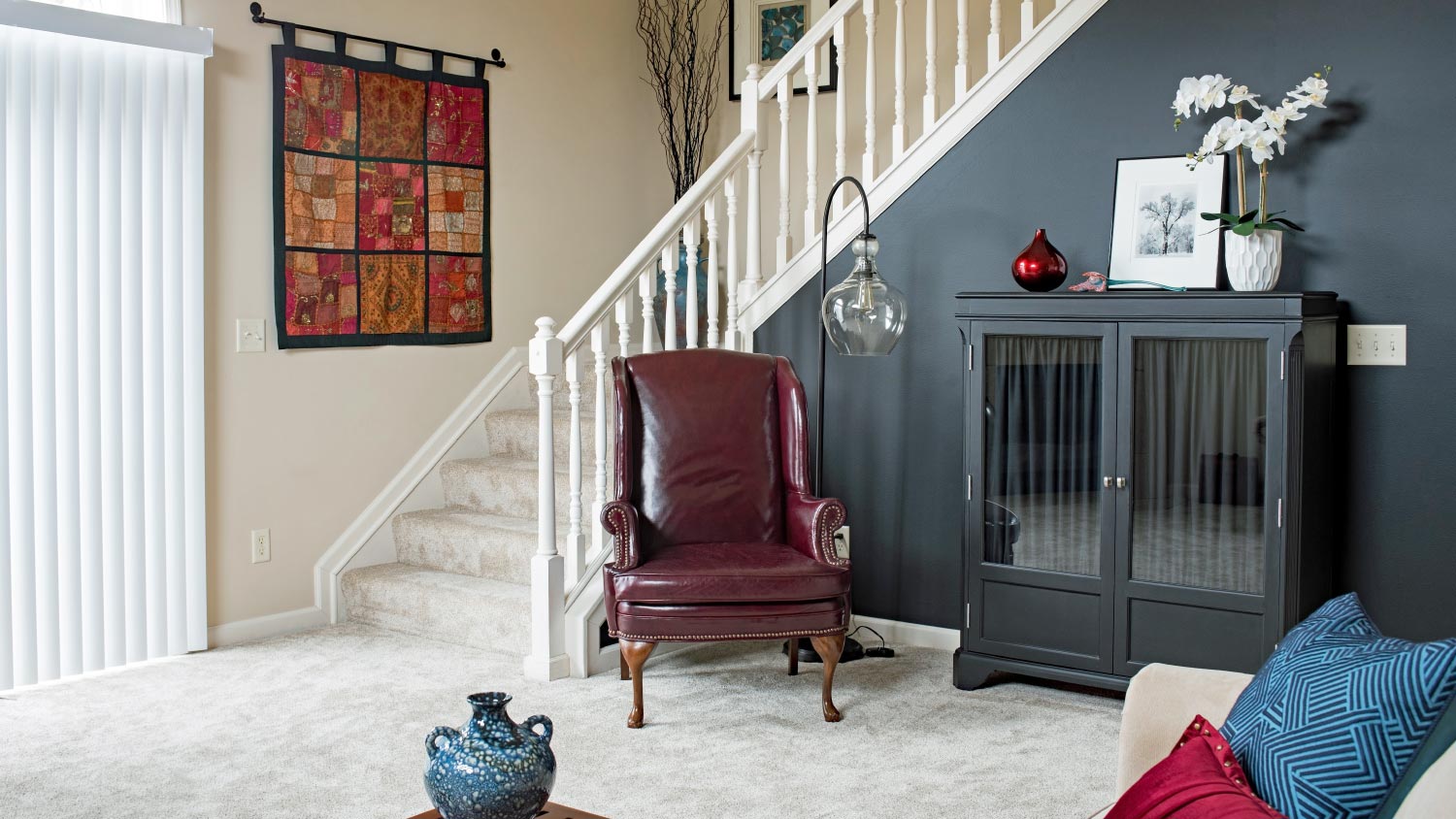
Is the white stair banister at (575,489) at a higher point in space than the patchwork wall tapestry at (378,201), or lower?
lower

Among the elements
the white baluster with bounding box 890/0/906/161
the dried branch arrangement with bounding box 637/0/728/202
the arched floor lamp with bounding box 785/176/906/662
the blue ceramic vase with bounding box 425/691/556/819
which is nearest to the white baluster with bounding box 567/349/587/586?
the arched floor lamp with bounding box 785/176/906/662

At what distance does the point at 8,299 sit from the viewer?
378cm

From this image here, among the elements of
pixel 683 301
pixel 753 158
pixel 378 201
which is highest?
pixel 753 158

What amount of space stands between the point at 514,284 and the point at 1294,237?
3042 millimetres

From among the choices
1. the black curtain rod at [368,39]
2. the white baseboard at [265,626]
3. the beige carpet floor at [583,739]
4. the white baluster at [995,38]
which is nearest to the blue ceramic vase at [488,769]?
the beige carpet floor at [583,739]

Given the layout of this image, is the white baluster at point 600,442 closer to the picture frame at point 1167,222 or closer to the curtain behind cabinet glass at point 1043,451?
the curtain behind cabinet glass at point 1043,451

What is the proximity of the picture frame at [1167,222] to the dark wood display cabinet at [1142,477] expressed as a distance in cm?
29

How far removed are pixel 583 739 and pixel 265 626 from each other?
1.69 m

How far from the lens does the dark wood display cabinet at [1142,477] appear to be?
342 cm

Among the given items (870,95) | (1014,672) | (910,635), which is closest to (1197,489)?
(1014,672)

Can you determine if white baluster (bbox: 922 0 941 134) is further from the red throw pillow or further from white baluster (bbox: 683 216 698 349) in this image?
the red throw pillow

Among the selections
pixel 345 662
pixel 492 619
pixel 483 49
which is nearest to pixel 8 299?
Result: pixel 345 662

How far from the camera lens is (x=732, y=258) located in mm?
4602

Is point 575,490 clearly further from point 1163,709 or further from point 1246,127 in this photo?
point 1163,709
